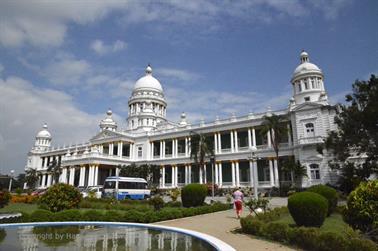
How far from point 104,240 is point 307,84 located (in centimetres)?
3877

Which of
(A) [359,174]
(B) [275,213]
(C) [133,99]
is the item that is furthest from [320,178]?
(C) [133,99]

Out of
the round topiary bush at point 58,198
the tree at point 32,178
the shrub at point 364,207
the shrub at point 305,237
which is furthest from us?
the tree at point 32,178

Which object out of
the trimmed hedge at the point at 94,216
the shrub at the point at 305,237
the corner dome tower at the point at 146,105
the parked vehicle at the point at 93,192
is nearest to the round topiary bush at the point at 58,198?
the trimmed hedge at the point at 94,216

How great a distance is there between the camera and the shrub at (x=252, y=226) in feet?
41.0

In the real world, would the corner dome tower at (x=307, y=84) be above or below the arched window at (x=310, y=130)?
above

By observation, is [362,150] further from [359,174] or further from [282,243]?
[282,243]

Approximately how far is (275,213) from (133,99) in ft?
189

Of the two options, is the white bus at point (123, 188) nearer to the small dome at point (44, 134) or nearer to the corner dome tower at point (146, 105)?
the corner dome tower at point (146, 105)

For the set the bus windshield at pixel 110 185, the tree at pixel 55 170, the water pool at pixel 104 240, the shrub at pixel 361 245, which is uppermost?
the tree at pixel 55 170

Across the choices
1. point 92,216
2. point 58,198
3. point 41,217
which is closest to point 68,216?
point 92,216

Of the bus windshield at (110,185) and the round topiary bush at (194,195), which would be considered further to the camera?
the bus windshield at (110,185)

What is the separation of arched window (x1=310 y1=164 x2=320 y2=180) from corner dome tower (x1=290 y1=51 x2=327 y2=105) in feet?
31.0

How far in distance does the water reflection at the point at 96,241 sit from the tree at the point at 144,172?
3730 centimetres

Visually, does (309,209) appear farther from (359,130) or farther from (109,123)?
(109,123)
